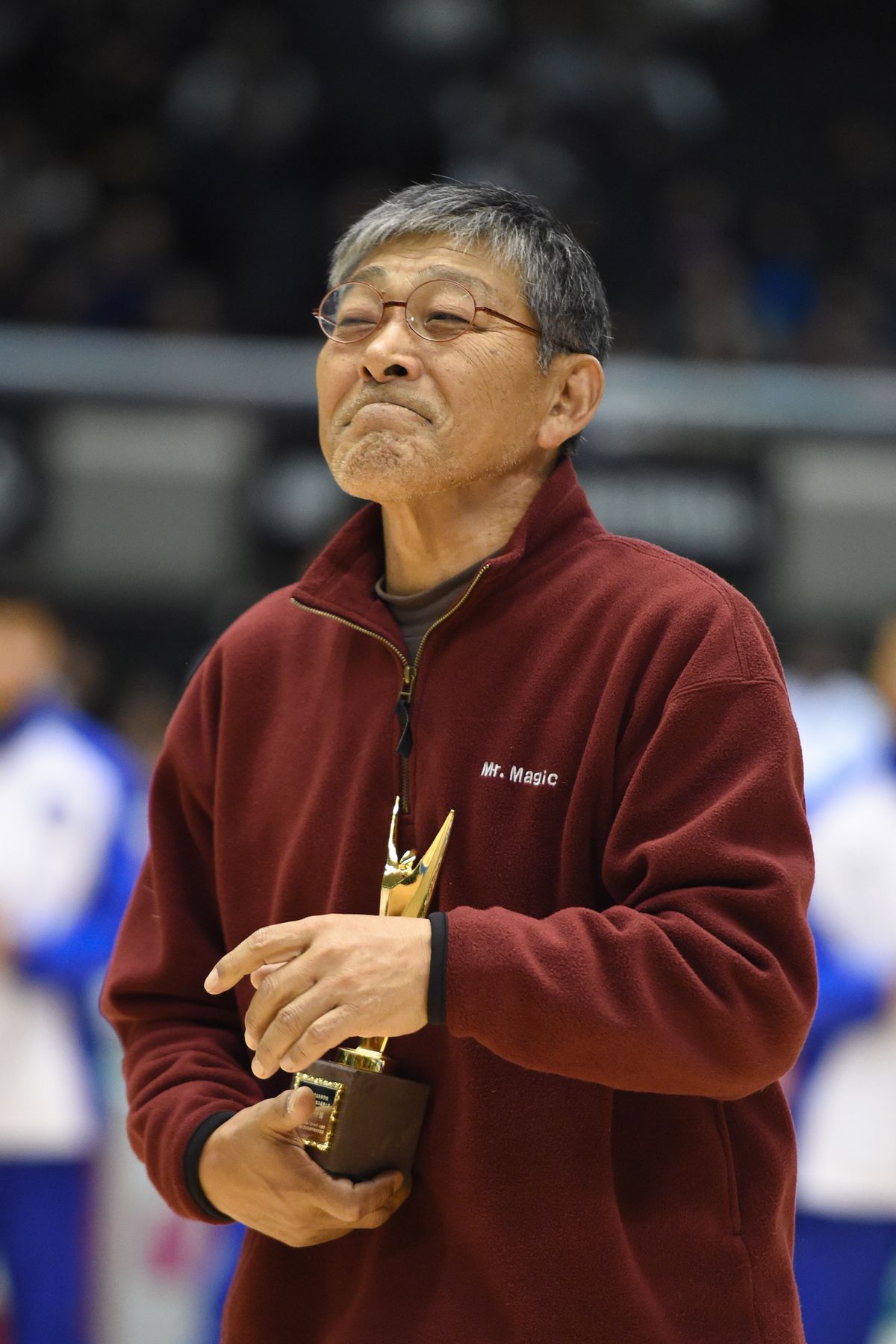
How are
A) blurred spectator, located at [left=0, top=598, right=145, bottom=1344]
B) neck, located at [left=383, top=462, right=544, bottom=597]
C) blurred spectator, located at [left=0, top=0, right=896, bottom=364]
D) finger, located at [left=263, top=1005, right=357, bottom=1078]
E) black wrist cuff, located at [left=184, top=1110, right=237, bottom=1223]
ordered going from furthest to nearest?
blurred spectator, located at [left=0, top=0, right=896, bottom=364]
blurred spectator, located at [left=0, top=598, right=145, bottom=1344]
neck, located at [left=383, top=462, right=544, bottom=597]
black wrist cuff, located at [left=184, top=1110, right=237, bottom=1223]
finger, located at [left=263, top=1005, right=357, bottom=1078]

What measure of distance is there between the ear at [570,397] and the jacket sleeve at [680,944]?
0.43 meters

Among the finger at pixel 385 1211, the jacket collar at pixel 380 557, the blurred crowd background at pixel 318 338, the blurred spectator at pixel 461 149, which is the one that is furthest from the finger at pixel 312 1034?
the blurred spectator at pixel 461 149

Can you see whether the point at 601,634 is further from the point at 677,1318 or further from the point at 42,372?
the point at 42,372

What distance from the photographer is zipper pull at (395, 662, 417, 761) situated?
1.89m

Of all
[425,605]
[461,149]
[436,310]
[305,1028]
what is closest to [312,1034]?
[305,1028]

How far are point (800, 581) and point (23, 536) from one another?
3.06 metres

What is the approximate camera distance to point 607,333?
212 cm

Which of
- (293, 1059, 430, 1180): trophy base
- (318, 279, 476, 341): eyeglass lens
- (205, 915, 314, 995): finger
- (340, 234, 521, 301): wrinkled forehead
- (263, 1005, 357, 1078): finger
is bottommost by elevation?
(293, 1059, 430, 1180): trophy base

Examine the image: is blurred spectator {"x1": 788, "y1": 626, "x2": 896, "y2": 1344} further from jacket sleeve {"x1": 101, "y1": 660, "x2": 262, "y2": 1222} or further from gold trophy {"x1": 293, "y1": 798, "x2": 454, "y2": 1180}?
gold trophy {"x1": 293, "y1": 798, "x2": 454, "y2": 1180}

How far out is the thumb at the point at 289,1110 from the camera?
1.71 meters

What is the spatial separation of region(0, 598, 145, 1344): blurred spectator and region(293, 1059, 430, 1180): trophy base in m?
3.04

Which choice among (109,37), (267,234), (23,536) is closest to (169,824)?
(23,536)

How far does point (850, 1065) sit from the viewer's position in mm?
4590

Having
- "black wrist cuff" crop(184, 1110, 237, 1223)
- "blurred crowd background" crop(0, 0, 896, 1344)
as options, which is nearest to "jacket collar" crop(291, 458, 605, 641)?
"black wrist cuff" crop(184, 1110, 237, 1223)
